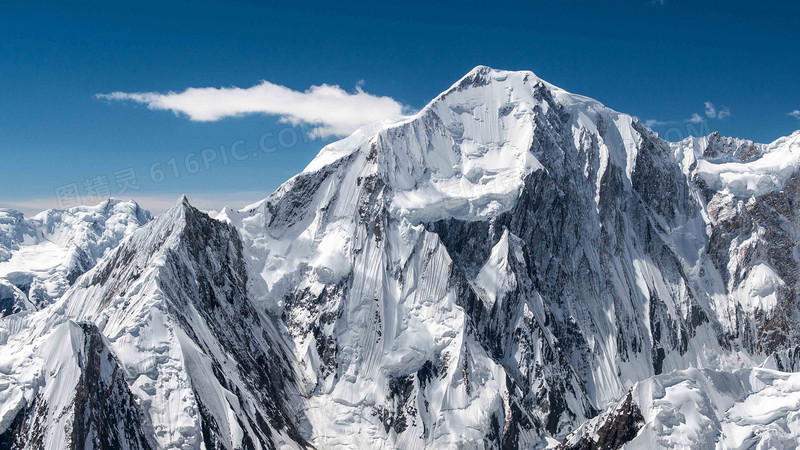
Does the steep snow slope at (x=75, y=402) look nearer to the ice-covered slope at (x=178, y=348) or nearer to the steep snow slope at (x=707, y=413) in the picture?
the ice-covered slope at (x=178, y=348)

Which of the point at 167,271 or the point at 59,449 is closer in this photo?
the point at 59,449

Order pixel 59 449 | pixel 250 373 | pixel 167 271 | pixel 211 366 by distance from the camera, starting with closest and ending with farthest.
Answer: pixel 59 449 < pixel 211 366 < pixel 167 271 < pixel 250 373

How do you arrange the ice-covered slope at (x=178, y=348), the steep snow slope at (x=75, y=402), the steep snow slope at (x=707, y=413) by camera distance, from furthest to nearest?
the ice-covered slope at (x=178, y=348)
the steep snow slope at (x=75, y=402)
the steep snow slope at (x=707, y=413)

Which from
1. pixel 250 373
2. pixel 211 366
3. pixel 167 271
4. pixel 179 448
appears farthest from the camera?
pixel 250 373

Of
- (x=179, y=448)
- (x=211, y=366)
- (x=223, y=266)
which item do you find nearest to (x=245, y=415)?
(x=211, y=366)

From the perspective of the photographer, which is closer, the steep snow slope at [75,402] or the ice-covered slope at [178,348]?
the steep snow slope at [75,402]

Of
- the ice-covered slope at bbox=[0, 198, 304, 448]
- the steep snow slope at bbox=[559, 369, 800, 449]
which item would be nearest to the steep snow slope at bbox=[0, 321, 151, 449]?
the ice-covered slope at bbox=[0, 198, 304, 448]

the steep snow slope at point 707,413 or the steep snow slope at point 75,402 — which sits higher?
the steep snow slope at point 75,402

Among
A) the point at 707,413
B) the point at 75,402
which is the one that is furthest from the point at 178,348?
the point at 707,413

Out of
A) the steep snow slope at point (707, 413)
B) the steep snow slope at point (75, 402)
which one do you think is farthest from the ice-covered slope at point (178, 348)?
the steep snow slope at point (707, 413)

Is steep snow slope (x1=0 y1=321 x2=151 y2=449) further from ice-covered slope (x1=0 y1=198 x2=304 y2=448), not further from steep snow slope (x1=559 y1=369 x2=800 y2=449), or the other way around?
steep snow slope (x1=559 y1=369 x2=800 y2=449)

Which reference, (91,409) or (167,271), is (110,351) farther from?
(167,271)
